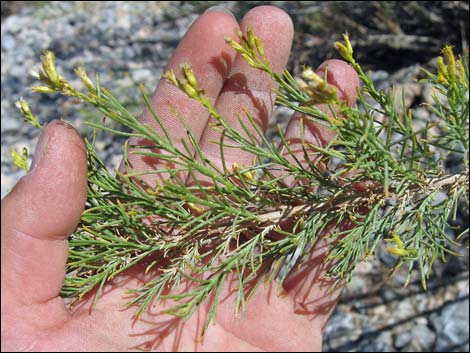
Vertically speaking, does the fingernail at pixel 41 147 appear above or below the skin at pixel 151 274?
above

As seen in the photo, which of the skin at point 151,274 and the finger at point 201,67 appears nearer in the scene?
the skin at point 151,274

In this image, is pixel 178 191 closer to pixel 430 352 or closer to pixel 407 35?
pixel 430 352

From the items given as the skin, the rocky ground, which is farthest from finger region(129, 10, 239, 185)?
the rocky ground

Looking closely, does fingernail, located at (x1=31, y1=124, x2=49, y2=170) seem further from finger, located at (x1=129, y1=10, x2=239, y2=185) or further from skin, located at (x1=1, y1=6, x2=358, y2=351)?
finger, located at (x1=129, y1=10, x2=239, y2=185)

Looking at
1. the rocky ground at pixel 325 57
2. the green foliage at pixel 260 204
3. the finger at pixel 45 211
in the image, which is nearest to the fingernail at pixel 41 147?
the finger at pixel 45 211

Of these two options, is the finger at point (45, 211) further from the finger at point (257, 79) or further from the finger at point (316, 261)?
the finger at point (316, 261)

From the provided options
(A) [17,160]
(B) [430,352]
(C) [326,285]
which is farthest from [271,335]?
(B) [430,352]
